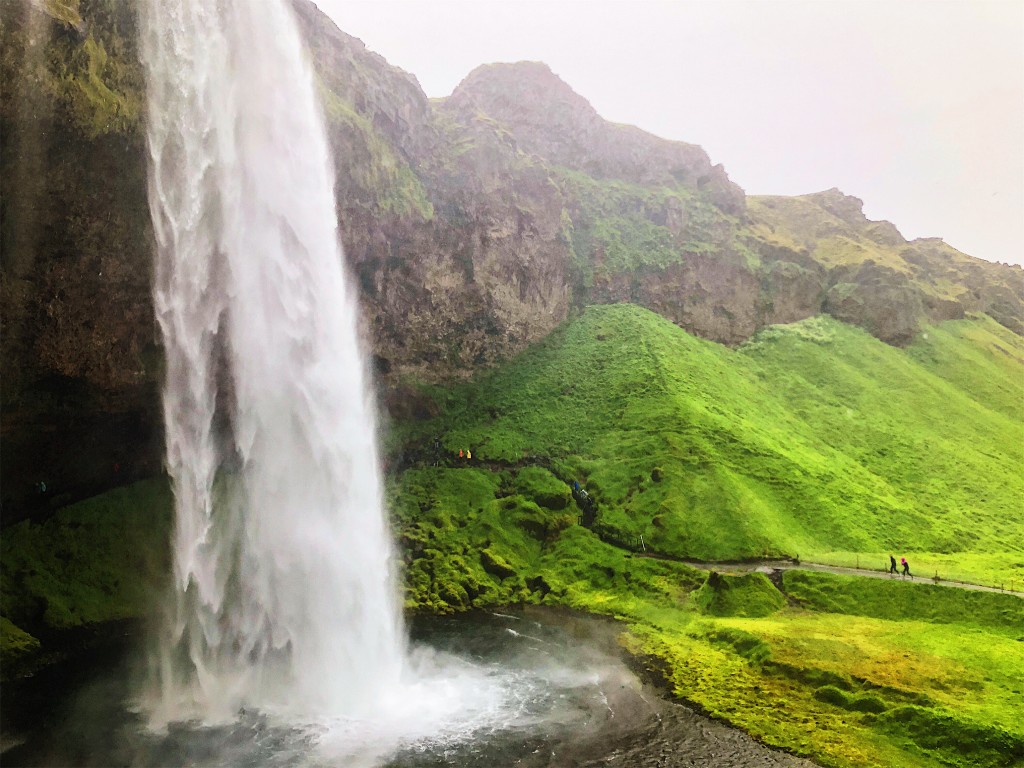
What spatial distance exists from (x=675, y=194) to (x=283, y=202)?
2091 inches

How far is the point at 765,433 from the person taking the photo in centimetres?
4006

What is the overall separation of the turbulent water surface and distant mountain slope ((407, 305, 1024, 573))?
13148 millimetres

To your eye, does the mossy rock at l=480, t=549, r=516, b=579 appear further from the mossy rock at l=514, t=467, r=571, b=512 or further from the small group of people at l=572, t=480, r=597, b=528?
the small group of people at l=572, t=480, r=597, b=528

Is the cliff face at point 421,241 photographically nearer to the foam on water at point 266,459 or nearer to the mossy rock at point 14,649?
the foam on water at point 266,459

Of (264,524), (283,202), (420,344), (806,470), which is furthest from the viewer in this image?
(420,344)

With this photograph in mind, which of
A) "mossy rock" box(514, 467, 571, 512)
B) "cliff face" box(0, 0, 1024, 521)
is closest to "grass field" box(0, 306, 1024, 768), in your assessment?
"mossy rock" box(514, 467, 571, 512)

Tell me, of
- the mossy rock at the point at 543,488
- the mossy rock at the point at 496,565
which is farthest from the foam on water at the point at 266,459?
the mossy rock at the point at 543,488

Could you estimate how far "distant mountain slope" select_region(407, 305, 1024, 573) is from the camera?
3200cm

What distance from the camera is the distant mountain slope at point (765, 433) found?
105 ft

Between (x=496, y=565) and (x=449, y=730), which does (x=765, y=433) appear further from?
(x=449, y=730)

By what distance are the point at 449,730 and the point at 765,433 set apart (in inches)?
1201

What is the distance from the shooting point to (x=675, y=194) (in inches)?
2672

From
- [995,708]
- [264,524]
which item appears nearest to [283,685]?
[264,524]

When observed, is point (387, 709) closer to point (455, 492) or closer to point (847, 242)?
point (455, 492)
